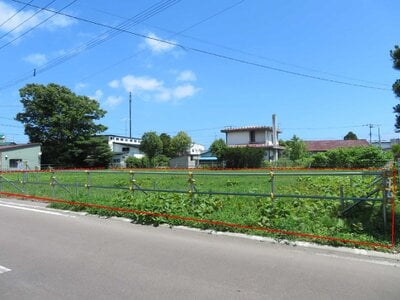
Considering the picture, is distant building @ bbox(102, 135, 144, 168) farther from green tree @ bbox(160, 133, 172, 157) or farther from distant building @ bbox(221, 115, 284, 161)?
distant building @ bbox(221, 115, 284, 161)

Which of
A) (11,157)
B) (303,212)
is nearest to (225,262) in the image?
(303,212)

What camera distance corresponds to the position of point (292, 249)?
274 inches

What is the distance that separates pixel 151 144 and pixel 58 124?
1598cm

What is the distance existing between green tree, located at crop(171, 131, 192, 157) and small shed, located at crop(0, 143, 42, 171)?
26.7 m

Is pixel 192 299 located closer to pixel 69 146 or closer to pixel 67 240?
pixel 67 240

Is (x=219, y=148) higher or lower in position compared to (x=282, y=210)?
higher

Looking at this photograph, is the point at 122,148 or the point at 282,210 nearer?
the point at 282,210

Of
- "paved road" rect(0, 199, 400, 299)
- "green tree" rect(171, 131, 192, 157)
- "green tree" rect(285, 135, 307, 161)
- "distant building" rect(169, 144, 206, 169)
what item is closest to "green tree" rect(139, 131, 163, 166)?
"distant building" rect(169, 144, 206, 169)

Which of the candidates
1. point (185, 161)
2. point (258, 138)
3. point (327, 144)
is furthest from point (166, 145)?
point (327, 144)

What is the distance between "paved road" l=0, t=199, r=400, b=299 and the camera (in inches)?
195

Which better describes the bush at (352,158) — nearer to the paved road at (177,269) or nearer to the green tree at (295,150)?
the green tree at (295,150)

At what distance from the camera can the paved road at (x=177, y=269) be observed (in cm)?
496

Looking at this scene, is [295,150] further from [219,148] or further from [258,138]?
[219,148]

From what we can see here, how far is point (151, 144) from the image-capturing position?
7000 centimetres
